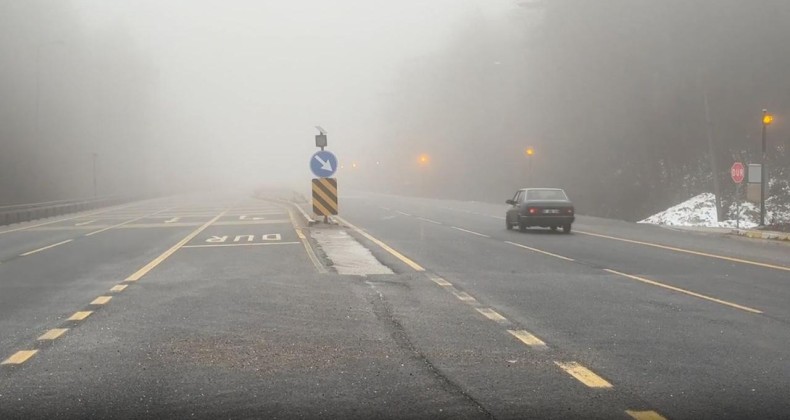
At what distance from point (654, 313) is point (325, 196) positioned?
16.9 metres

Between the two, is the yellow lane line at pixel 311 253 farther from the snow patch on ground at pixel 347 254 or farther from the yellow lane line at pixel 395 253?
the yellow lane line at pixel 395 253

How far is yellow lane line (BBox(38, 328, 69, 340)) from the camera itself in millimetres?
7594

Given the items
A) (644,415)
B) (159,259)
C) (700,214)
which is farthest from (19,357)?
(700,214)

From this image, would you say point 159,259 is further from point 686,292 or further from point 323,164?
point 686,292

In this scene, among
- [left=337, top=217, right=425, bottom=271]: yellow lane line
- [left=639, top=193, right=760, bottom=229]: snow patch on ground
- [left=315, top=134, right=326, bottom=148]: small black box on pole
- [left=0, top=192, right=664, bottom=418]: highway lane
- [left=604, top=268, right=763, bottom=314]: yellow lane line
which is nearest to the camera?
[left=0, top=192, right=664, bottom=418]: highway lane

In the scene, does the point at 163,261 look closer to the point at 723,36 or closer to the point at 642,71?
the point at 723,36

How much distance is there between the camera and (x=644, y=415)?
4793 mm

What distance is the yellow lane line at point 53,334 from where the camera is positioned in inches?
299

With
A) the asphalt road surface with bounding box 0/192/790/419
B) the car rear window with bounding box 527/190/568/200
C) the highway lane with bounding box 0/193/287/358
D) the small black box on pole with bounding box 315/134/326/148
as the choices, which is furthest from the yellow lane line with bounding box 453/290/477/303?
the car rear window with bounding box 527/190/568/200

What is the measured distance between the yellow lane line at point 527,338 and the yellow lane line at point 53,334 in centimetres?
489

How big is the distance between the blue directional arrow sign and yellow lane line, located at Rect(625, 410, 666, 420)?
1957cm

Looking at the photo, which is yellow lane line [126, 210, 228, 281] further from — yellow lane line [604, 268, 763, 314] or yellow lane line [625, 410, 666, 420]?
yellow lane line [625, 410, 666, 420]

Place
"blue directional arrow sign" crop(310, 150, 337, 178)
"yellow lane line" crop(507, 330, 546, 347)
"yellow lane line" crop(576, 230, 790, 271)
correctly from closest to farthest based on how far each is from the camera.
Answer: "yellow lane line" crop(507, 330, 546, 347), "yellow lane line" crop(576, 230, 790, 271), "blue directional arrow sign" crop(310, 150, 337, 178)

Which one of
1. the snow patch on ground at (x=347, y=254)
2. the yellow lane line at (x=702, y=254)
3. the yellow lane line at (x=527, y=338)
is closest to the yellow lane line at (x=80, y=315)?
the snow patch on ground at (x=347, y=254)
